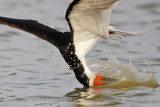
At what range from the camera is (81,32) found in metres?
6.89

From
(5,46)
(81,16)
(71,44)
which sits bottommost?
(5,46)

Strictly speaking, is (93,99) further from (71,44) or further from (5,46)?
(5,46)

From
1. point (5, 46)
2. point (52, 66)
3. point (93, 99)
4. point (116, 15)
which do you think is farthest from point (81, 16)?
point (116, 15)

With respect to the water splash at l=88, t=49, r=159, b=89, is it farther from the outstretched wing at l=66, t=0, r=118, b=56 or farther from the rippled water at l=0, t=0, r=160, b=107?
the outstretched wing at l=66, t=0, r=118, b=56

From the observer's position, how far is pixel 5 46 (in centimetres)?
1023

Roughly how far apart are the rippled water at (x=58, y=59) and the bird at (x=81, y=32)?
14.9 inches

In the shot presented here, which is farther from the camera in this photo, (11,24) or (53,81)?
(53,81)

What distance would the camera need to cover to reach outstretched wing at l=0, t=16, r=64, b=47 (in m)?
7.25

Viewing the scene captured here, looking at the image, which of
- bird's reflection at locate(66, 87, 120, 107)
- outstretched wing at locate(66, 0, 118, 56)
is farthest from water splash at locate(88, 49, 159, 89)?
outstretched wing at locate(66, 0, 118, 56)

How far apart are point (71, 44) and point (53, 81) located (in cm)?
122

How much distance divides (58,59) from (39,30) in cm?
193

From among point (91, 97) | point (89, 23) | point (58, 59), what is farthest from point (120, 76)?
point (58, 59)

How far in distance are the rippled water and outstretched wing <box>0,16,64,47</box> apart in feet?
2.52

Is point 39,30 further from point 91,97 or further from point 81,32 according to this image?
point 91,97
